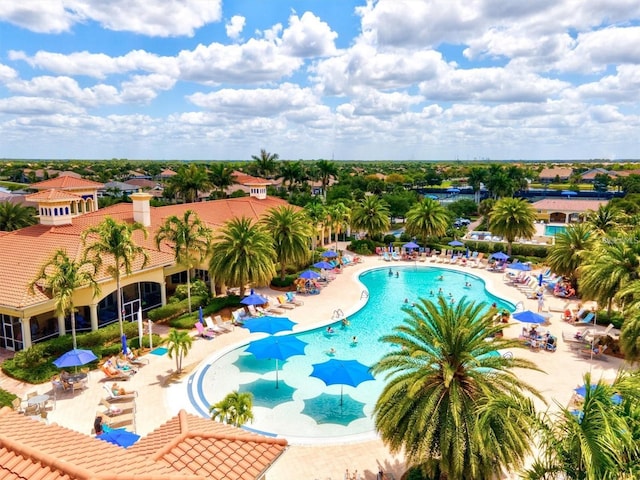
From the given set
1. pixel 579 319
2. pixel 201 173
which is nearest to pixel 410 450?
pixel 579 319

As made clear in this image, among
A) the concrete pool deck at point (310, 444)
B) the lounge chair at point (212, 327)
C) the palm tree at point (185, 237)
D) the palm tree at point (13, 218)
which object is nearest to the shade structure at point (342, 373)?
the concrete pool deck at point (310, 444)

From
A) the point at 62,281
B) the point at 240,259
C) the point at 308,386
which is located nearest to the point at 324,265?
the point at 240,259

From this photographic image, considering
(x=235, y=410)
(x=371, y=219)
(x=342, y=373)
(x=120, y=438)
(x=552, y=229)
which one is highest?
(x=371, y=219)

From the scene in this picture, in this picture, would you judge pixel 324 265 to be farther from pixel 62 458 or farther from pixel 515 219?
pixel 62 458

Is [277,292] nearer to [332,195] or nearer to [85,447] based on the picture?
[85,447]

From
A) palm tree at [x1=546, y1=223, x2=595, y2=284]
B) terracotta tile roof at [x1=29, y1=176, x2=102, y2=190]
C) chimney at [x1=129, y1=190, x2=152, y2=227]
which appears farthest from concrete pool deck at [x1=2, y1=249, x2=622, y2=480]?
terracotta tile roof at [x1=29, y1=176, x2=102, y2=190]

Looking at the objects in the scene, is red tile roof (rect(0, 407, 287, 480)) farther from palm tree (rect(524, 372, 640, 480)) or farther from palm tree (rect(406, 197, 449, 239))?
palm tree (rect(406, 197, 449, 239))
